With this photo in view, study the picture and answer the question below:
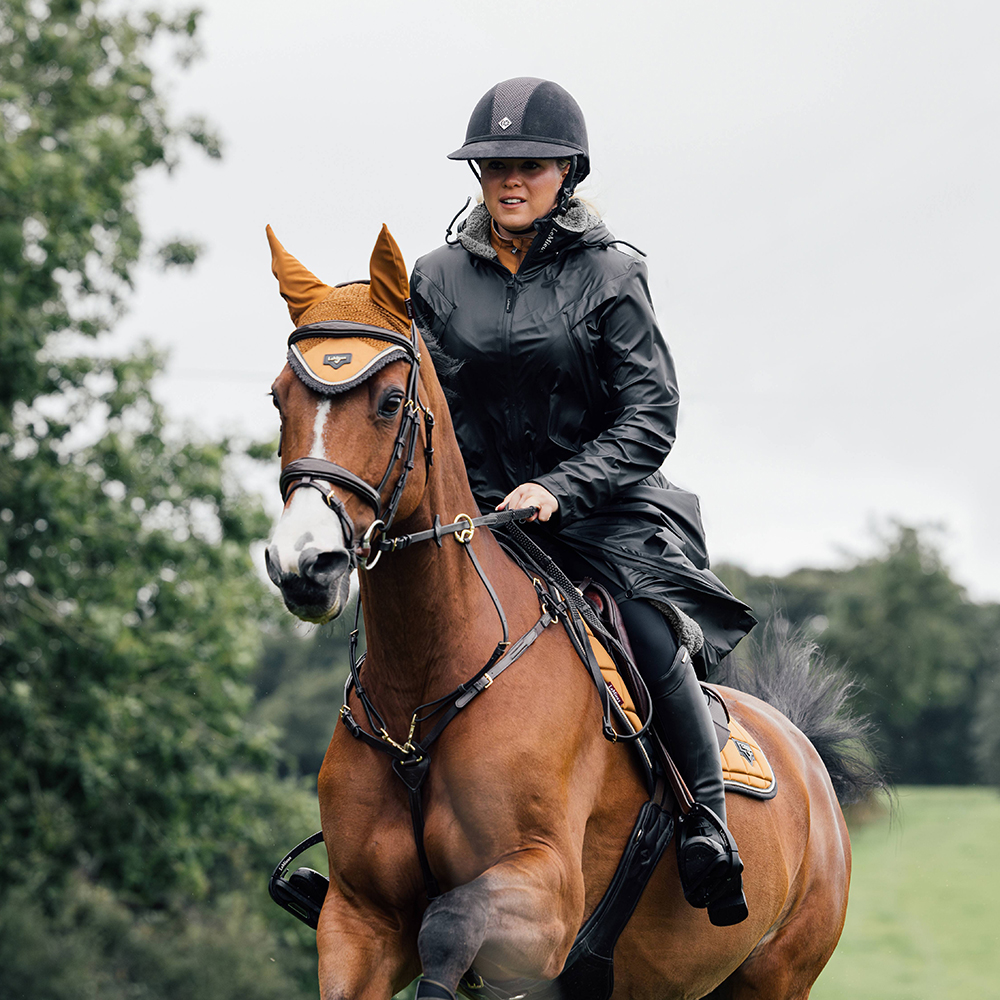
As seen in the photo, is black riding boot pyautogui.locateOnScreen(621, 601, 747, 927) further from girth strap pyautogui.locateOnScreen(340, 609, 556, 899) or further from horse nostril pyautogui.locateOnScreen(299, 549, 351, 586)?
horse nostril pyautogui.locateOnScreen(299, 549, 351, 586)

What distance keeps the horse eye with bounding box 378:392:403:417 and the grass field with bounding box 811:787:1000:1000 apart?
34323 mm

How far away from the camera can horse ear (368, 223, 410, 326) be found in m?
4.22

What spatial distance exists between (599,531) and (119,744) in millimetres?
13228

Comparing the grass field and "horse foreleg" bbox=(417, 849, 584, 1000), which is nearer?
"horse foreleg" bbox=(417, 849, 584, 1000)

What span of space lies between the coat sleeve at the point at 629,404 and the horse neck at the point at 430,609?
1.64 feet

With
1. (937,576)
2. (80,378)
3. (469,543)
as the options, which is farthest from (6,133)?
(937,576)

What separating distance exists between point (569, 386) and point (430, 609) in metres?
1.17

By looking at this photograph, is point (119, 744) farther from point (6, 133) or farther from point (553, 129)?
point (553, 129)

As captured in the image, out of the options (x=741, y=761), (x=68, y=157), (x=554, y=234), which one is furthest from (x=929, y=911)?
(x=554, y=234)

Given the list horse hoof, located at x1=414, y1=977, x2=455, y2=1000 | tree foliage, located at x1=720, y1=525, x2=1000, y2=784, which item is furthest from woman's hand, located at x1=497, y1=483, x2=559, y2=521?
tree foliage, located at x1=720, y1=525, x2=1000, y2=784

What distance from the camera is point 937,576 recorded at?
247 ft

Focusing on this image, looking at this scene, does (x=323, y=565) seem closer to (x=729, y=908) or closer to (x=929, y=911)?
(x=729, y=908)

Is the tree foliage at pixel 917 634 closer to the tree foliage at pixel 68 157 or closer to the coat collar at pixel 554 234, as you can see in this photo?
the tree foliage at pixel 68 157

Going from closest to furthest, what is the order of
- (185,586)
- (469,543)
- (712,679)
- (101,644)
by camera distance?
(469,543), (712,679), (101,644), (185,586)
